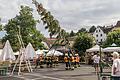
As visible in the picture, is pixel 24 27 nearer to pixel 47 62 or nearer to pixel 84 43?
pixel 84 43

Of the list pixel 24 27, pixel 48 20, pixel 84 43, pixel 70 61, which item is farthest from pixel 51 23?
pixel 24 27

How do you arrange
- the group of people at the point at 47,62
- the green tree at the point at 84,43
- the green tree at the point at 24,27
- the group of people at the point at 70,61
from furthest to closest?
1. the green tree at the point at 24,27
2. the green tree at the point at 84,43
3. the group of people at the point at 47,62
4. the group of people at the point at 70,61

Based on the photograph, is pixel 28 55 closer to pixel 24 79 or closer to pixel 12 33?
pixel 24 79

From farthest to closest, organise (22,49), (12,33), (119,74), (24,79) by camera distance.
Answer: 1. (12,33)
2. (22,49)
3. (24,79)
4. (119,74)

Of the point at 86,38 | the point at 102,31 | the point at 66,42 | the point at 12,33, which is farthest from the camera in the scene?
the point at 102,31

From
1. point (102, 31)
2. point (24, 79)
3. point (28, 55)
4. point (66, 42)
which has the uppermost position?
point (102, 31)

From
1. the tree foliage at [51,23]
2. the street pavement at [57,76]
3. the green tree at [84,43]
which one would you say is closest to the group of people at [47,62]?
the tree foliage at [51,23]

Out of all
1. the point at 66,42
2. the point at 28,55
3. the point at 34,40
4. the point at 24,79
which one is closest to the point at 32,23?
the point at 34,40

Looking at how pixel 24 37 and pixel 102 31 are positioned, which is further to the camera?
pixel 102 31

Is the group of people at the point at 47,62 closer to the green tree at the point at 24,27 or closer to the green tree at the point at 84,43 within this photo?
the green tree at the point at 84,43

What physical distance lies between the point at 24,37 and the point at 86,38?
15407mm

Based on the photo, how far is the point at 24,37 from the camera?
69.1m

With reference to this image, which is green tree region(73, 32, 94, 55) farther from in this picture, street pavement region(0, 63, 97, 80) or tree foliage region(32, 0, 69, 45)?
street pavement region(0, 63, 97, 80)

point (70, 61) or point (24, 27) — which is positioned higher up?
point (24, 27)
